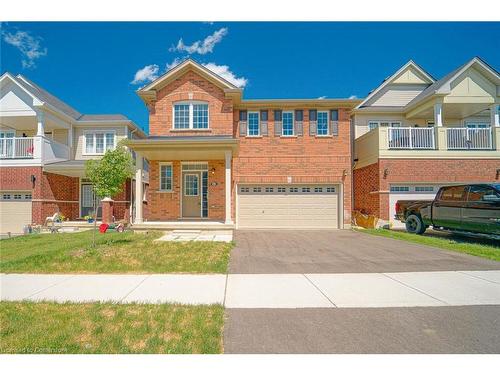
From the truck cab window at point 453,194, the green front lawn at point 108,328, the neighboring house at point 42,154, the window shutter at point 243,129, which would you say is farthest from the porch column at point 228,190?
the green front lawn at point 108,328

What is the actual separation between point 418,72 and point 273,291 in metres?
19.7

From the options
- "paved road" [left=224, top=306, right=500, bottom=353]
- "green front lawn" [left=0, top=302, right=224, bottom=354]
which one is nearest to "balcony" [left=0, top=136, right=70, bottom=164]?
"green front lawn" [left=0, top=302, right=224, bottom=354]

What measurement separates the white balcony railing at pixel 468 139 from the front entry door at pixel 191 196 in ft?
43.9

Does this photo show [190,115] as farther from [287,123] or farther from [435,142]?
[435,142]

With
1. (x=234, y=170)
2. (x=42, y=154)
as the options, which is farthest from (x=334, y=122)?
(x=42, y=154)

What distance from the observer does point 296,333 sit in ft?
11.8

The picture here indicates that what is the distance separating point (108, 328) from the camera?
3.70 meters

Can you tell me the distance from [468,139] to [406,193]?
4472mm

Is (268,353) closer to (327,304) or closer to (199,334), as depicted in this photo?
(199,334)

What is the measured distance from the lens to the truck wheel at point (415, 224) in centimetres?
1245

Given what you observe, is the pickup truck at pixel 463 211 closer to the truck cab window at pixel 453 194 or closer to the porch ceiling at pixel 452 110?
the truck cab window at pixel 453 194

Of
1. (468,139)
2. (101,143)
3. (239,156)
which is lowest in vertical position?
(239,156)

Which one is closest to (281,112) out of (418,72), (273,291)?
(418,72)

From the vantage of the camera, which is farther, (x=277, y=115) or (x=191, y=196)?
(x=277, y=115)
